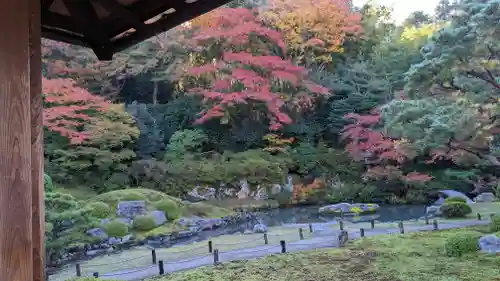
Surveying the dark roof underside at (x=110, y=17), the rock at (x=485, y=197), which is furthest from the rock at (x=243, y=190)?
the dark roof underside at (x=110, y=17)

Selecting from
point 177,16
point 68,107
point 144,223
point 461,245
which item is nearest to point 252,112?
point 68,107

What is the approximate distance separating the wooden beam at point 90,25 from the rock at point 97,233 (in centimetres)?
563

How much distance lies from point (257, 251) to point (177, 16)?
16.0 ft

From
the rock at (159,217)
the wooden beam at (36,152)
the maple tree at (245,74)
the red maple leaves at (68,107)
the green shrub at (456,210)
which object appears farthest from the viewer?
the maple tree at (245,74)

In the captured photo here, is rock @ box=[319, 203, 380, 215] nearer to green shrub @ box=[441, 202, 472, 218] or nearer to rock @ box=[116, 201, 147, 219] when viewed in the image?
green shrub @ box=[441, 202, 472, 218]

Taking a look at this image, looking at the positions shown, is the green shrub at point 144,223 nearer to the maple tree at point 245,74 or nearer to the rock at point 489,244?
the maple tree at point 245,74

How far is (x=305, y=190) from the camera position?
11.3m

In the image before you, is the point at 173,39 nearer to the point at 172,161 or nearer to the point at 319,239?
the point at 172,161

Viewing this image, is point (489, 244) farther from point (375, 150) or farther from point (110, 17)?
point (375, 150)

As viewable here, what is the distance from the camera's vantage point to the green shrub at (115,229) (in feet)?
23.9

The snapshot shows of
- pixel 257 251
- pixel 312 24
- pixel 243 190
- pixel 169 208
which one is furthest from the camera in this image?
pixel 312 24

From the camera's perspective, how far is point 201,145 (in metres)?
11.9

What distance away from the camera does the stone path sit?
5.44 meters

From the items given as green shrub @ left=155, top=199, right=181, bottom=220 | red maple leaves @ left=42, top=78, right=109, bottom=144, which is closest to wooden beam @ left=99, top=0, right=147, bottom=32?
green shrub @ left=155, top=199, right=181, bottom=220
